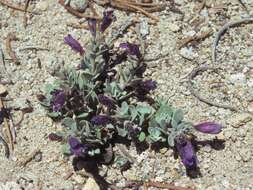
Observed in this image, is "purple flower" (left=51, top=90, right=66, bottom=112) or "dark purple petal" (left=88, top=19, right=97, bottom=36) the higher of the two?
"dark purple petal" (left=88, top=19, right=97, bottom=36)

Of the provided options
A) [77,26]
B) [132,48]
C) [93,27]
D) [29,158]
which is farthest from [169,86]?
[29,158]

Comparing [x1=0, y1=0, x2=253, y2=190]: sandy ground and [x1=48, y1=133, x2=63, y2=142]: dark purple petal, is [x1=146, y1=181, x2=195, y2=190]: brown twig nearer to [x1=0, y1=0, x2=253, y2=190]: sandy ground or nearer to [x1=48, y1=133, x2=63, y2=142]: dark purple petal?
[x1=0, y1=0, x2=253, y2=190]: sandy ground

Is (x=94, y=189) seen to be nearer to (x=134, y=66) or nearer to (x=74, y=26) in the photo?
(x=134, y=66)

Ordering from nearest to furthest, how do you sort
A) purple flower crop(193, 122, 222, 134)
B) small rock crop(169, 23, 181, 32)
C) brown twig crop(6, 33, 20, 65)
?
purple flower crop(193, 122, 222, 134), brown twig crop(6, 33, 20, 65), small rock crop(169, 23, 181, 32)

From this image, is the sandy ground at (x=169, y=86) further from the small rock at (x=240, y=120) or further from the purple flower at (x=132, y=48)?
the purple flower at (x=132, y=48)

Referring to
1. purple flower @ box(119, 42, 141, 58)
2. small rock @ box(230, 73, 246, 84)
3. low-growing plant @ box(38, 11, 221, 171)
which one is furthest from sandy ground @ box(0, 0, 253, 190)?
purple flower @ box(119, 42, 141, 58)

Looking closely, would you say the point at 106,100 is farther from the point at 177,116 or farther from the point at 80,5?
→ the point at 80,5
